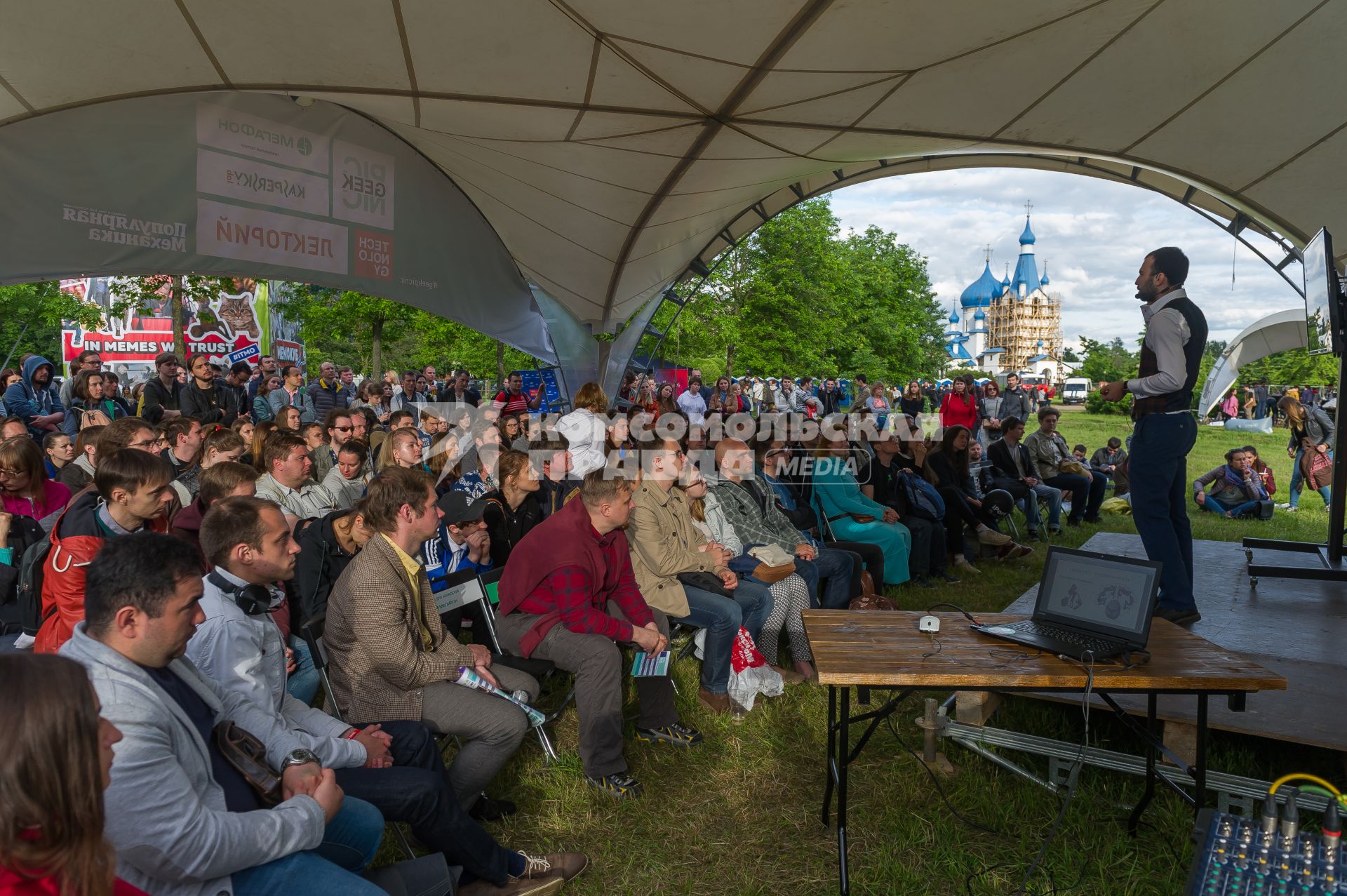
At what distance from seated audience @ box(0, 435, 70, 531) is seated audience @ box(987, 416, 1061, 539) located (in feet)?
27.6

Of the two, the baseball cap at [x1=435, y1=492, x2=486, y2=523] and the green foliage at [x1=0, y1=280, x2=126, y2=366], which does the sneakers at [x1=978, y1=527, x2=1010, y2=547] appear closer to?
the baseball cap at [x1=435, y1=492, x2=486, y2=523]

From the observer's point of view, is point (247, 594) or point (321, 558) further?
point (321, 558)

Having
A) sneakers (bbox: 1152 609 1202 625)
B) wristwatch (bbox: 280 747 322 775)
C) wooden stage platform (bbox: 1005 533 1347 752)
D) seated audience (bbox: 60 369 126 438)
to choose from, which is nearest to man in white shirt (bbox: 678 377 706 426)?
seated audience (bbox: 60 369 126 438)

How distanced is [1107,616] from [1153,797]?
994 mm

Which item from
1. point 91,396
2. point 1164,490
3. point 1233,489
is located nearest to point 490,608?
point 1164,490

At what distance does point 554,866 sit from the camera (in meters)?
2.79

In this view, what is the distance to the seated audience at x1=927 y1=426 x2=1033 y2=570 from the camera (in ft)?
24.5

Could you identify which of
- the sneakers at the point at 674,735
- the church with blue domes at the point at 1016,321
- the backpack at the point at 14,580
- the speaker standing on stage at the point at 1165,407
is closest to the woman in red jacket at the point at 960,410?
the speaker standing on stage at the point at 1165,407

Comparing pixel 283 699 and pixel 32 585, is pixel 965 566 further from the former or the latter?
pixel 32 585

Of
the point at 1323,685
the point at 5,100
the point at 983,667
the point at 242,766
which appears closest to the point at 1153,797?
the point at 1323,685

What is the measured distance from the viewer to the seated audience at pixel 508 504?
5.01m

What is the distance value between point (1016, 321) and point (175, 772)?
13563cm

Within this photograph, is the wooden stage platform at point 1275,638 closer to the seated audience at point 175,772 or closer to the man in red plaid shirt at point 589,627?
the man in red plaid shirt at point 589,627

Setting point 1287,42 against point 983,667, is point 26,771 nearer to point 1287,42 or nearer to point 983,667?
point 983,667
